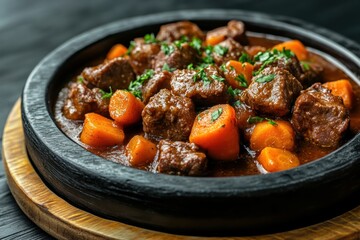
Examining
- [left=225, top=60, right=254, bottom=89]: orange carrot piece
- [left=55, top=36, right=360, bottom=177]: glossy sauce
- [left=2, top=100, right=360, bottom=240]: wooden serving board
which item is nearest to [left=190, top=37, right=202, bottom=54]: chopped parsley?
[left=225, top=60, right=254, bottom=89]: orange carrot piece

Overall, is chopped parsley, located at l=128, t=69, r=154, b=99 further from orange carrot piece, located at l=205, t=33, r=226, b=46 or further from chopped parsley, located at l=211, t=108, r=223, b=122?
orange carrot piece, located at l=205, t=33, r=226, b=46

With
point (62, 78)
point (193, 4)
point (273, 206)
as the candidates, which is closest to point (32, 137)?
point (62, 78)

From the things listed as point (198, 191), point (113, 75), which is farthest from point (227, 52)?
point (198, 191)

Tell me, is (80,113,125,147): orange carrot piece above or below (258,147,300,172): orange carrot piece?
below

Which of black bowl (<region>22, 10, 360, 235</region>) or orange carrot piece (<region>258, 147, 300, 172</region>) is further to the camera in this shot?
orange carrot piece (<region>258, 147, 300, 172</region>)

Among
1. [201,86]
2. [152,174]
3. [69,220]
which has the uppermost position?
[201,86]

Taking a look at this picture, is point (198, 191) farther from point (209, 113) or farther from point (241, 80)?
point (241, 80)

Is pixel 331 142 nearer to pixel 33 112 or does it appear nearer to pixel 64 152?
pixel 64 152
